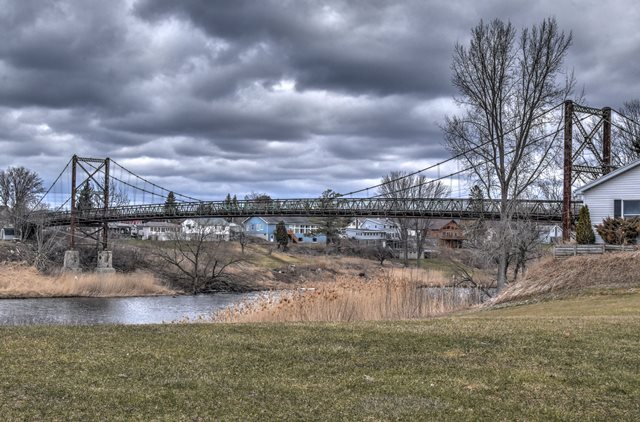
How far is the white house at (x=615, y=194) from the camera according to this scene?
1173 inches

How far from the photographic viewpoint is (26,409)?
6.51m

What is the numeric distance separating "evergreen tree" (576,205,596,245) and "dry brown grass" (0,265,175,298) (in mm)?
36025

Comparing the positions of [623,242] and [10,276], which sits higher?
[623,242]

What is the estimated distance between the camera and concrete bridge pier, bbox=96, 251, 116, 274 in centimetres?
6234

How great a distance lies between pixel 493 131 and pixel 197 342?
2437cm

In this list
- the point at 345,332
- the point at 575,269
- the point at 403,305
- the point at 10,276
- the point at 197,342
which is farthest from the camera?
the point at 10,276

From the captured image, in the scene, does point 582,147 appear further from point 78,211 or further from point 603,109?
point 78,211

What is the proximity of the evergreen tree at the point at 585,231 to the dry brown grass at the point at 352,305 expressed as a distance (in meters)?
9.76

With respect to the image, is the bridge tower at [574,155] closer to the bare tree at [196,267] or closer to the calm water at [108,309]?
the calm water at [108,309]

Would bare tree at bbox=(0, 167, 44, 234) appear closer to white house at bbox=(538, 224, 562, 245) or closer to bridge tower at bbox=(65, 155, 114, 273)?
bridge tower at bbox=(65, 155, 114, 273)

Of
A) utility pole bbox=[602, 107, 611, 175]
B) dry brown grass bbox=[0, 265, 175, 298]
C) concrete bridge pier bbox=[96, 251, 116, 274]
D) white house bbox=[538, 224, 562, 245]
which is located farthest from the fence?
concrete bridge pier bbox=[96, 251, 116, 274]

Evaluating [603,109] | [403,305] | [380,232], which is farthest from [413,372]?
[380,232]

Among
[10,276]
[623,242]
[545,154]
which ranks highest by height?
[545,154]

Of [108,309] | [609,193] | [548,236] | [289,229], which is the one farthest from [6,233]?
[609,193]
